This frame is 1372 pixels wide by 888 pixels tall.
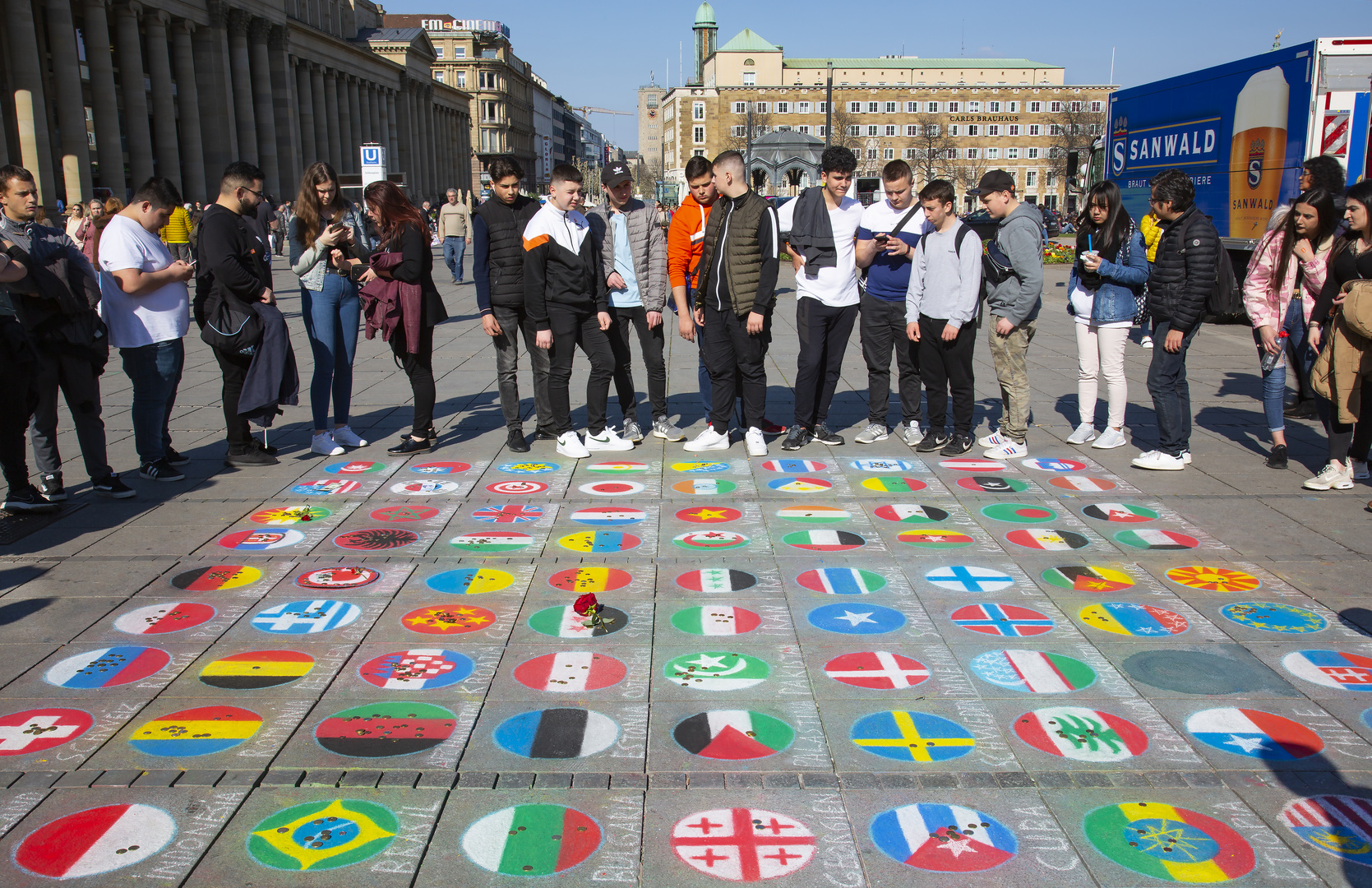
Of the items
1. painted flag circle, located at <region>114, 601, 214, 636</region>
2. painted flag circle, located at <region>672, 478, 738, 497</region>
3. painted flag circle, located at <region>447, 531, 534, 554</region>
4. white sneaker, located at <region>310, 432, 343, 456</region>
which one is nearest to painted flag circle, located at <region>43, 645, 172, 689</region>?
painted flag circle, located at <region>114, 601, 214, 636</region>

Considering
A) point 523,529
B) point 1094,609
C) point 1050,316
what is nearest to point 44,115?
point 1050,316

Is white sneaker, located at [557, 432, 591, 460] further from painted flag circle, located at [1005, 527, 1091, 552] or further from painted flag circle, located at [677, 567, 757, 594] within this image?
painted flag circle, located at [1005, 527, 1091, 552]

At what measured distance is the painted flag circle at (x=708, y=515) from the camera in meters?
5.92

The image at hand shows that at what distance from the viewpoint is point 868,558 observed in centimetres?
528

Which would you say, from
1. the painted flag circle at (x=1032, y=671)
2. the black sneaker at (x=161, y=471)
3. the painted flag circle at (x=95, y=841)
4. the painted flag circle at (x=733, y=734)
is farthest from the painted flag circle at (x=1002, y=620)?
the black sneaker at (x=161, y=471)

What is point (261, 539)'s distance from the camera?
5621mm

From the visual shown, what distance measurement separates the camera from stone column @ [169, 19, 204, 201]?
4297 centimetres

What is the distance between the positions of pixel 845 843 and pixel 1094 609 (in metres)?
2.28

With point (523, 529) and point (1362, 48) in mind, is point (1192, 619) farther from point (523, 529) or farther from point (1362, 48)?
point (1362, 48)

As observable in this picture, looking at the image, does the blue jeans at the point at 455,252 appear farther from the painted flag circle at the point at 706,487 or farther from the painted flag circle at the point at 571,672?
the painted flag circle at the point at 571,672

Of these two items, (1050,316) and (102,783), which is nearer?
(102,783)

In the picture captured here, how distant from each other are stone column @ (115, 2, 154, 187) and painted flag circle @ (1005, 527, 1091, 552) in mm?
40713

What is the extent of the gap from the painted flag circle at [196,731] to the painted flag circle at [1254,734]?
132 inches

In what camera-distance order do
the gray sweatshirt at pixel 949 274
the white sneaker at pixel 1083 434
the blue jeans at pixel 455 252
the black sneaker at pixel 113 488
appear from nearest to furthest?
the black sneaker at pixel 113 488 → the gray sweatshirt at pixel 949 274 → the white sneaker at pixel 1083 434 → the blue jeans at pixel 455 252
